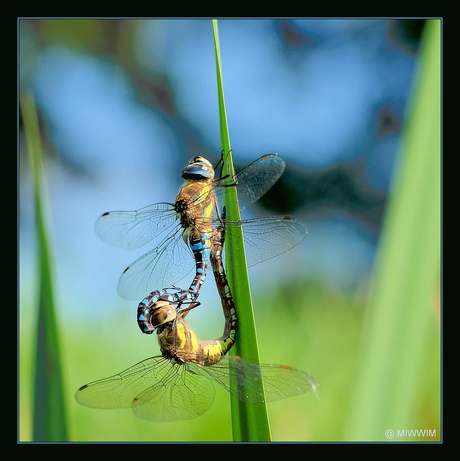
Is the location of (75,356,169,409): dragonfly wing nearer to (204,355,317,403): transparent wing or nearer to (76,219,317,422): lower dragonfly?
(76,219,317,422): lower dragonfly

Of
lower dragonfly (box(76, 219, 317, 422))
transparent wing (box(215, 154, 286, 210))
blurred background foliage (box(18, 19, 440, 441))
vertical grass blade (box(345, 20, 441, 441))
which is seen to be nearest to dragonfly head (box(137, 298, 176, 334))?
lower dragonfly (box(76, 219, 317, 422))

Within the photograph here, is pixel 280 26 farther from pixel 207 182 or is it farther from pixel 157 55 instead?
pixel 207 182

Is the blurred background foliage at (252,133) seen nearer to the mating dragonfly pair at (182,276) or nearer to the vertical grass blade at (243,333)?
the mating dragonfly pair at (182,276)

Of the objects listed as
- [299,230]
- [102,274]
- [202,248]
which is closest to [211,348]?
[202,248]

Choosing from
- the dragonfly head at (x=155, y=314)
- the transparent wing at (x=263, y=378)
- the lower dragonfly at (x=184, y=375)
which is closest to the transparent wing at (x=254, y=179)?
the lower dragonfly at (x=184, y=375)

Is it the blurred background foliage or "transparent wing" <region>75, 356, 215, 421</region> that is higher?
the blurred background foliage

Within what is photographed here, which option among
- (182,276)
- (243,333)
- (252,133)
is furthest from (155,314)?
(252,133)
